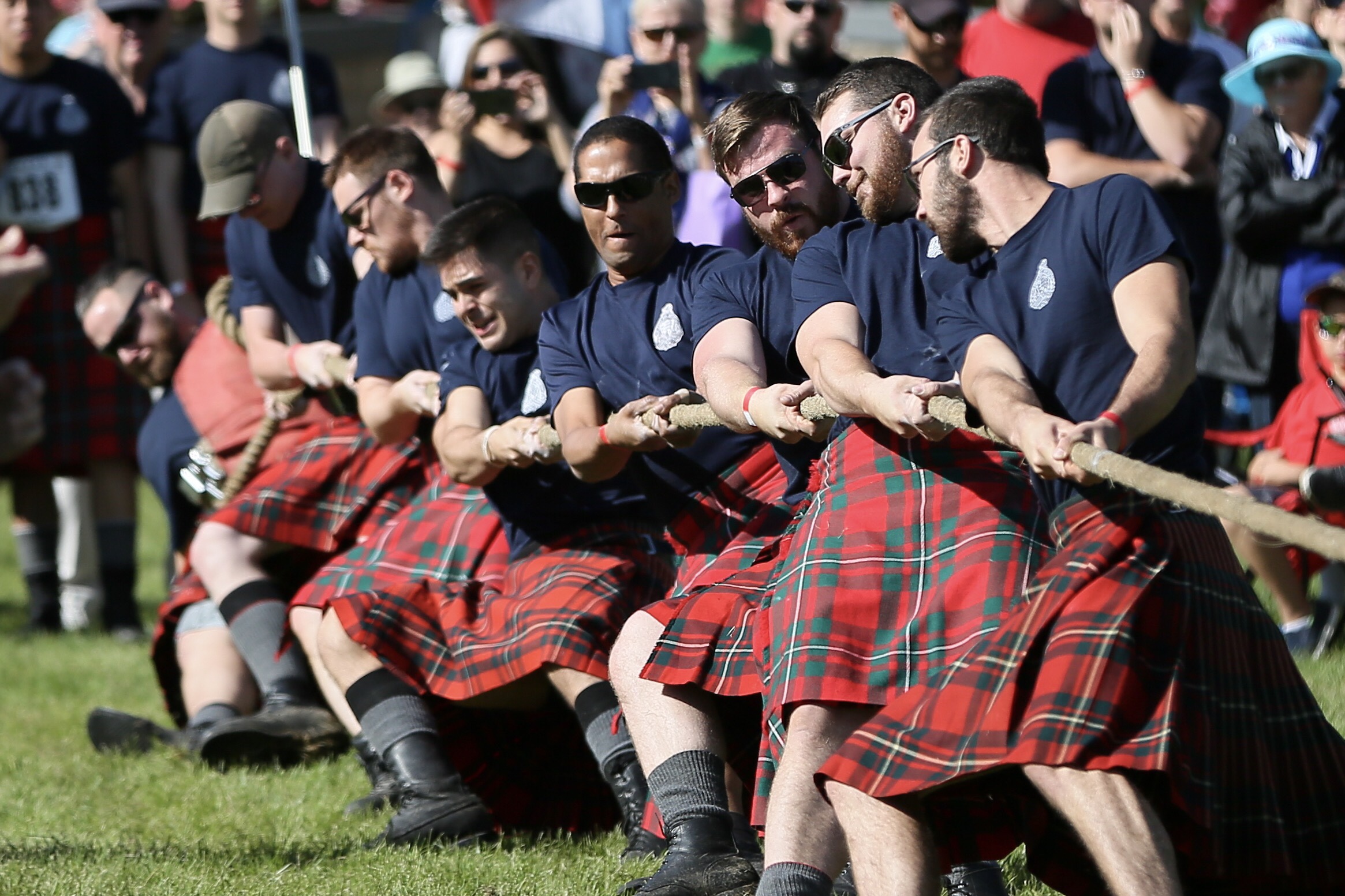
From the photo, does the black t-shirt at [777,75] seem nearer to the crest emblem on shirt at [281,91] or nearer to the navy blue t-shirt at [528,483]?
the navy blue t-shirt at [528,483]

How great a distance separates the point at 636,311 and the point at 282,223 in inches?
75.7

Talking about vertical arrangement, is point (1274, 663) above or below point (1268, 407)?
above

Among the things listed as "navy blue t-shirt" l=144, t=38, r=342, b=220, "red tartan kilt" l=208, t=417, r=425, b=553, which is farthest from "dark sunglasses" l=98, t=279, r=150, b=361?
"navy blue t-shirt" l=144, t=38, r=342, b=220

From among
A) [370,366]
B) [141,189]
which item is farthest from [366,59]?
[370,366]

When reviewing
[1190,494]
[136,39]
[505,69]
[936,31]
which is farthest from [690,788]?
[136,39]

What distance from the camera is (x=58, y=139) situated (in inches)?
273

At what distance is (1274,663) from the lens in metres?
2.64

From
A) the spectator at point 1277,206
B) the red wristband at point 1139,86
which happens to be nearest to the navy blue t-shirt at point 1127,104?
the red wristband at point 1139,86

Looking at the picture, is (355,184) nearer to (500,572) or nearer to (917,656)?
(500,572)

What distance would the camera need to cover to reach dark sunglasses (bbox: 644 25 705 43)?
572 cm

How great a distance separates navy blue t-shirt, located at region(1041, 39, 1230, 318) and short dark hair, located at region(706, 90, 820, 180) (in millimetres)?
1867

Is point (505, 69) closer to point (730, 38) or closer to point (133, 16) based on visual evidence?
point (730, 38)

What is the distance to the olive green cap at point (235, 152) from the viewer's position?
16.9 ft

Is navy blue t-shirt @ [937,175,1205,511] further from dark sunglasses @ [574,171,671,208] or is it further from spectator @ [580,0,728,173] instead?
spectator @ [580,0,728,173]
